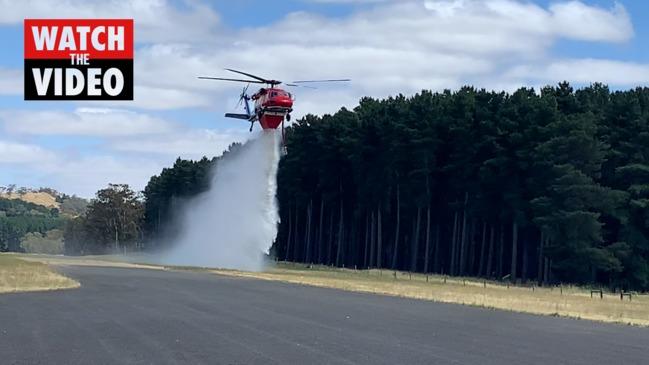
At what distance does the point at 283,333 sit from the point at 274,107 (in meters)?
55.0

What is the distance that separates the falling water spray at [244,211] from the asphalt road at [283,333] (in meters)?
46.3

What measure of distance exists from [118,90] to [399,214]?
214ft

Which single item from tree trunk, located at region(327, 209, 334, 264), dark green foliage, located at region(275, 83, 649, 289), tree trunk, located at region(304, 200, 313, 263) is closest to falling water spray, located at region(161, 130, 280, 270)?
dark green foliage, located at region(275, 83, 649, 289)

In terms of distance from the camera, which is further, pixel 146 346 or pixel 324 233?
pixel 324 233

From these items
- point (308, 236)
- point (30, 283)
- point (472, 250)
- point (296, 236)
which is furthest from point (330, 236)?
point (30, 283)

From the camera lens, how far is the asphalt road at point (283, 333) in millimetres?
20656

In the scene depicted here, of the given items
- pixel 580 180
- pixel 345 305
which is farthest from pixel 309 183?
pixel 345 305

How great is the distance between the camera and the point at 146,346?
21.7 meters

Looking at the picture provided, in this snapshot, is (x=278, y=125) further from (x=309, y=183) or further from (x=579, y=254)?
(x=309, y=183)

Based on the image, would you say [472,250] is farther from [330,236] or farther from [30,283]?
A: [30,283]

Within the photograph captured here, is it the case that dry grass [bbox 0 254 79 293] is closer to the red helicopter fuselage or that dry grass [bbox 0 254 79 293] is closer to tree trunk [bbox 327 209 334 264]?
the red helicopter fuselage

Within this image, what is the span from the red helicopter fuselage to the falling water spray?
65.8 inches

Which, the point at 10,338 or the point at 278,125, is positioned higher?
the point at 278,125

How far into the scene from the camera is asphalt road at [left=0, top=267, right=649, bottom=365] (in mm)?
20656
